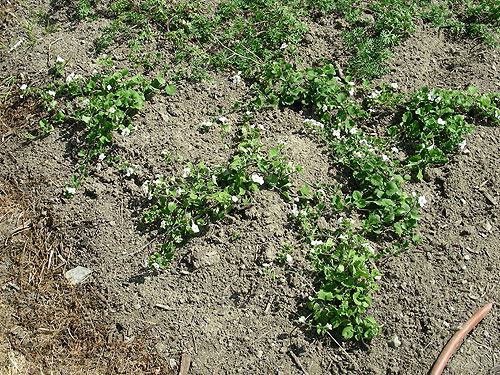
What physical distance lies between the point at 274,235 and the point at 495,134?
215 centimetres

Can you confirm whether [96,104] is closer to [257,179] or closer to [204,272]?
[257,179]

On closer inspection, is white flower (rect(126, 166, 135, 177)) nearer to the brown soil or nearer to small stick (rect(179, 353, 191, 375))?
the brown soil

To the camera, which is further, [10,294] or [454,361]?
[10,294]

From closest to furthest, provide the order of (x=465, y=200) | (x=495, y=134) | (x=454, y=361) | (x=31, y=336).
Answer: (x=454, y=361)
(x=31, y=336)
(x=465, y=200)
(x=495, y=134)

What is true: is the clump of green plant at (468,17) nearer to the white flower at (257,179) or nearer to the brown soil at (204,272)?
the brown soil at (204,272)

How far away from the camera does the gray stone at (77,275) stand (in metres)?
3.81

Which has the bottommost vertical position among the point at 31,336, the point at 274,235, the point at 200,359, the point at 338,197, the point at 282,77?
the point at 31,336

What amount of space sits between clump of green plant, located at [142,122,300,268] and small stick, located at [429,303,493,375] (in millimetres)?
1547

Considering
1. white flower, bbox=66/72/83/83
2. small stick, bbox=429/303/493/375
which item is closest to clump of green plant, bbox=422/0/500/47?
small stick, bbox=429/303/493/375

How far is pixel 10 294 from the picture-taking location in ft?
12.7

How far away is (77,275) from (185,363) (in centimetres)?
110

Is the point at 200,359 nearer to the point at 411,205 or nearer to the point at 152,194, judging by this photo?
the point at 152,194

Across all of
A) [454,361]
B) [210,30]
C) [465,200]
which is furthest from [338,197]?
[210,30]

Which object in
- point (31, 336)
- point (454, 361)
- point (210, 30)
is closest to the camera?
point (454, 361)
